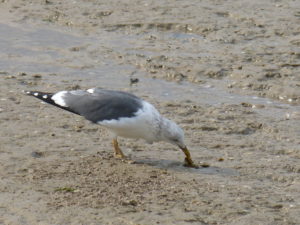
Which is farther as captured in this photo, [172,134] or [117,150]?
[117,150]

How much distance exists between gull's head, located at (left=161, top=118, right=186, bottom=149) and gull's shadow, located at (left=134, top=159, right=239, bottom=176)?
0.58ft

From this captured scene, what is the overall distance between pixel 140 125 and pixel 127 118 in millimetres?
132

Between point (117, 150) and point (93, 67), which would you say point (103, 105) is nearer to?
point (117, 150)

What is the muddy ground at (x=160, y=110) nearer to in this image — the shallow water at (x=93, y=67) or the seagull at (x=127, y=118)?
the shallow water at (x=93, y=67)

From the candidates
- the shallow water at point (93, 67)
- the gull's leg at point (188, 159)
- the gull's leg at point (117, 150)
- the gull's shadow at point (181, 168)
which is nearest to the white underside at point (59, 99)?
the gull's leg at point (117, 150)

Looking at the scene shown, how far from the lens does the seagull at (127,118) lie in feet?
25.9

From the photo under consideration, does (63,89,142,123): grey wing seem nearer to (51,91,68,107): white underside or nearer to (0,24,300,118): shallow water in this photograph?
(51,91,68,107): white underside

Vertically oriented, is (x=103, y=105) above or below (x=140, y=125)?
above

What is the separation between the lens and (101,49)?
1117 centimetres

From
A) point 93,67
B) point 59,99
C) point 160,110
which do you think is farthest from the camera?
point 93,67

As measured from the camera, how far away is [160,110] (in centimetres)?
935

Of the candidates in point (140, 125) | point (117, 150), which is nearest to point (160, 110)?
point (117, 150)

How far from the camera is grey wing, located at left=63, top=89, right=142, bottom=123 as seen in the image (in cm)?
791

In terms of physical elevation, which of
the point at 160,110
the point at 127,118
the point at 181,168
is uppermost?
the point at 127,118
